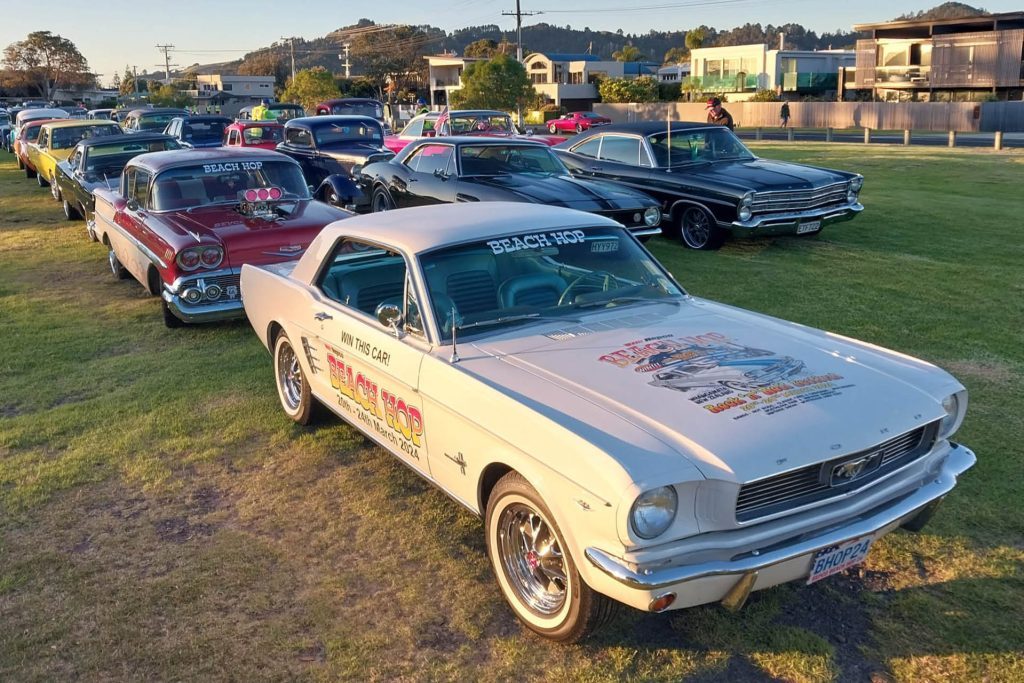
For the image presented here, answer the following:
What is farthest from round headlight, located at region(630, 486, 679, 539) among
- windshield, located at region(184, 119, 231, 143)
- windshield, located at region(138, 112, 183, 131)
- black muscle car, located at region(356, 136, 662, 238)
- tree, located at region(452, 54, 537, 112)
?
tree, located at region(452, 54, 537, 112)

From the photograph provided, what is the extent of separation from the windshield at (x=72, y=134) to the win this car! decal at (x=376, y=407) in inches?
567

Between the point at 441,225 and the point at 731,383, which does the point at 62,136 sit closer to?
the point at 441,225

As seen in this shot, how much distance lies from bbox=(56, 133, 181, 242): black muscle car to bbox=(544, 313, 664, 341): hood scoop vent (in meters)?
9.59

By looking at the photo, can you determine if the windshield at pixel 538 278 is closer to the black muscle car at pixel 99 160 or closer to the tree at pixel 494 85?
the black muscle car at pixel 99 160

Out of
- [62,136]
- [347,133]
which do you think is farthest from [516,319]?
[62,136]

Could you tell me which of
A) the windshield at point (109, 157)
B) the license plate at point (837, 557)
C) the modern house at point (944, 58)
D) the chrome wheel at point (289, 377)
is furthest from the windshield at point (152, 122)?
the modern house at point (944, 58)

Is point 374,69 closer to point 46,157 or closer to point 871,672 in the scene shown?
point 46,157

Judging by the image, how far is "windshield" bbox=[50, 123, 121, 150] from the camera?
653 inches

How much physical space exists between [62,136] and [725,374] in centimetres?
1672

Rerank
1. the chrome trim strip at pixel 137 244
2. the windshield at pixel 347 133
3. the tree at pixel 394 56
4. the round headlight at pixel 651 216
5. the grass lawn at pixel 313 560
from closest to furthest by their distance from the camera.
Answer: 1. the grass lawn at pixel 313 560
2. the chrome trim strip at pixel 137 244
3. the round headlight at pixel 651 216
4. the windshield at pixel 347 133
5. the tree at pixel 394 56

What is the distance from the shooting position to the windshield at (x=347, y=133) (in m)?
15.1

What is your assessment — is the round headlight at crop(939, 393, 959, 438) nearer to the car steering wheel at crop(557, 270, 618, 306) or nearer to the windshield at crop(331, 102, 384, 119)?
the car steering wheel at crop(557, 270, 618, 306)

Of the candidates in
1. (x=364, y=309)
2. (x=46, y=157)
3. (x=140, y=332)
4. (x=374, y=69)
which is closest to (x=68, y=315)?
(x=140, y=332)

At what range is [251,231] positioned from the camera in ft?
24.5
